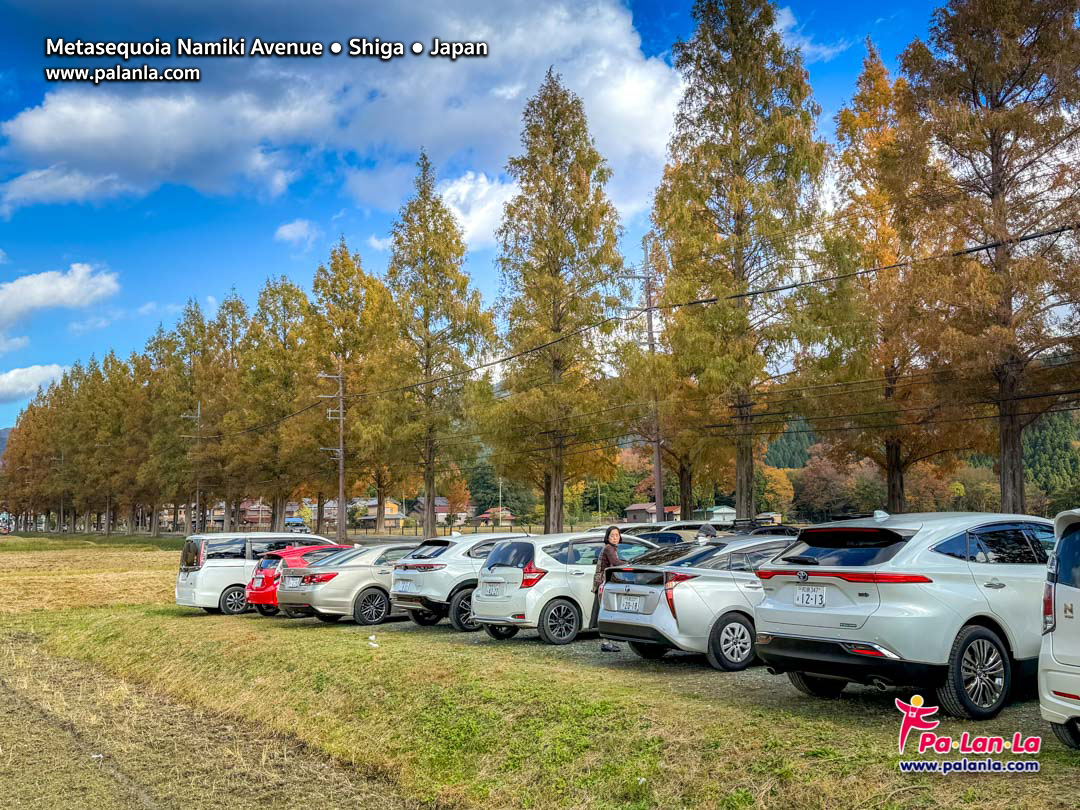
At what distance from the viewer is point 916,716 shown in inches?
298

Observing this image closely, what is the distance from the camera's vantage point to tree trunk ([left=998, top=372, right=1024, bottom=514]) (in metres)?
22.2

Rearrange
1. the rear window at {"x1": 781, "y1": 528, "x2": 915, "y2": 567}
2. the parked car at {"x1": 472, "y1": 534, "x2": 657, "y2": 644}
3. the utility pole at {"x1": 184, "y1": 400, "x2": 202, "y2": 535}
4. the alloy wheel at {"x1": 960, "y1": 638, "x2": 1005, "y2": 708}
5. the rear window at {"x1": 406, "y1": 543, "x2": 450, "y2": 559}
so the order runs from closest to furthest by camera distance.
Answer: the alloy wheel at {"x1": 960, "y1": 638, "x2": 1005, "y2": 708}
the rear window at {"x1": 781, "y1": 528, "x2": 915, "y2": 567}
the parked car at {"x1": 472, "y1": 534, "x2": 657, "y2": 644}
the rear window at {"x1": 406, "y1": 543, "x2": 450, "y2": 559}
the utility pole at {"x1": 184, "y1": 400, "x2": 202, "y2": 535}

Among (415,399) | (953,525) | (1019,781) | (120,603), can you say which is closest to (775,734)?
(1019,781)

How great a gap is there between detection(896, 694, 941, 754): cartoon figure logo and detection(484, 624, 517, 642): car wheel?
715 centimetres

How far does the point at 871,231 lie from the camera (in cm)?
3180

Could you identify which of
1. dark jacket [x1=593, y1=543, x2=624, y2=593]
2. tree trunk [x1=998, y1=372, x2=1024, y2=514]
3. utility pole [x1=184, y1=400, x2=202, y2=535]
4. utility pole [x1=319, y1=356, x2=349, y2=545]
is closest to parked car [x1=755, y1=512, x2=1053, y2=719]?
dark jacket [x1=593, y1=543, x2=624, y2=593]

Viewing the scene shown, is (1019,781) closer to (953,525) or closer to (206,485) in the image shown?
(953,525)

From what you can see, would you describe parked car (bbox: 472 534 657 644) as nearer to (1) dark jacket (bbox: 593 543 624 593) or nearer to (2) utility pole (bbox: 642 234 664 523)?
(1) dark jacket (bbox: 593 543 624 593)

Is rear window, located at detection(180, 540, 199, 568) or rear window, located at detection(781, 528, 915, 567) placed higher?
rear window, located at detection(781, 528, 915, 567)

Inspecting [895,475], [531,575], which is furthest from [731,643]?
[895,475]

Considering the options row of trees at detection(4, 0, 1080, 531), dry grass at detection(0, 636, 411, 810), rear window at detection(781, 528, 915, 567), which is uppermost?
row of trees at detection(4, 0, 1080, 531)

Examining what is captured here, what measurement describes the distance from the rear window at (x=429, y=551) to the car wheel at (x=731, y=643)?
6.04 m

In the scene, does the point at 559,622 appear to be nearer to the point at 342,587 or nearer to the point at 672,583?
the point at 672,583

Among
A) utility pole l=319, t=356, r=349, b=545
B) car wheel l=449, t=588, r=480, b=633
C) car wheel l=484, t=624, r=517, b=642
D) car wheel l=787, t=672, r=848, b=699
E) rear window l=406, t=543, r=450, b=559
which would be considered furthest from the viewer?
utility pole l=319, t=356, r=349, b=545
